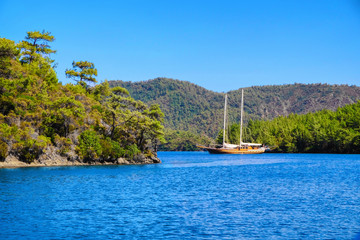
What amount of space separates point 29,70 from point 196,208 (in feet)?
194

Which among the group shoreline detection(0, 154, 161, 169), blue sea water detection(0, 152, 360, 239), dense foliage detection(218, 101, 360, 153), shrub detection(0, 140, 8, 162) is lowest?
blue sea water detection(0, 152, 360, 239)

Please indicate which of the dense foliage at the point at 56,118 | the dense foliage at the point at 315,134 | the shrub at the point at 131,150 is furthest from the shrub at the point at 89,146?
the dense foliage at the point at 315,134

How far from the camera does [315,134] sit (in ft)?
501

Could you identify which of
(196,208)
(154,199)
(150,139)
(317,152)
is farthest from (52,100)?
(317,152)

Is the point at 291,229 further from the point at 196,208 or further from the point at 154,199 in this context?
the point at 154,199

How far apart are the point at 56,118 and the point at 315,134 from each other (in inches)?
4495

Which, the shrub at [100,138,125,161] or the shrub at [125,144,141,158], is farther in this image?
the shrub at [125,144,141,158]

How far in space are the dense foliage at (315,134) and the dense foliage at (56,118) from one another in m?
87.7

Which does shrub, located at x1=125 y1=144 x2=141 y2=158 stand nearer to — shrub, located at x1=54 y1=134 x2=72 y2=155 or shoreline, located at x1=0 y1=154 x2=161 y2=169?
shoreline, located at x1=0 y1=154 x2=161 y2=169

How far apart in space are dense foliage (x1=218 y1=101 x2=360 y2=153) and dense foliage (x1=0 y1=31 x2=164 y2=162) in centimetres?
8767

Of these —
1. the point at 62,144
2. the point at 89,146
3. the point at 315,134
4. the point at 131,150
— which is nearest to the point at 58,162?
the point at 62,144

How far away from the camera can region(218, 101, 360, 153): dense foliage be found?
141m

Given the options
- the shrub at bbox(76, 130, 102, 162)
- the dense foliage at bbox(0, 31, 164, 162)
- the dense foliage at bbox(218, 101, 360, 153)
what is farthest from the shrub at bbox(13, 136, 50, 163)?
the dense foliage at bbox(218, 101, 360, 153)

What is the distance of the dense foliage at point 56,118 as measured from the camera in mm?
61844
